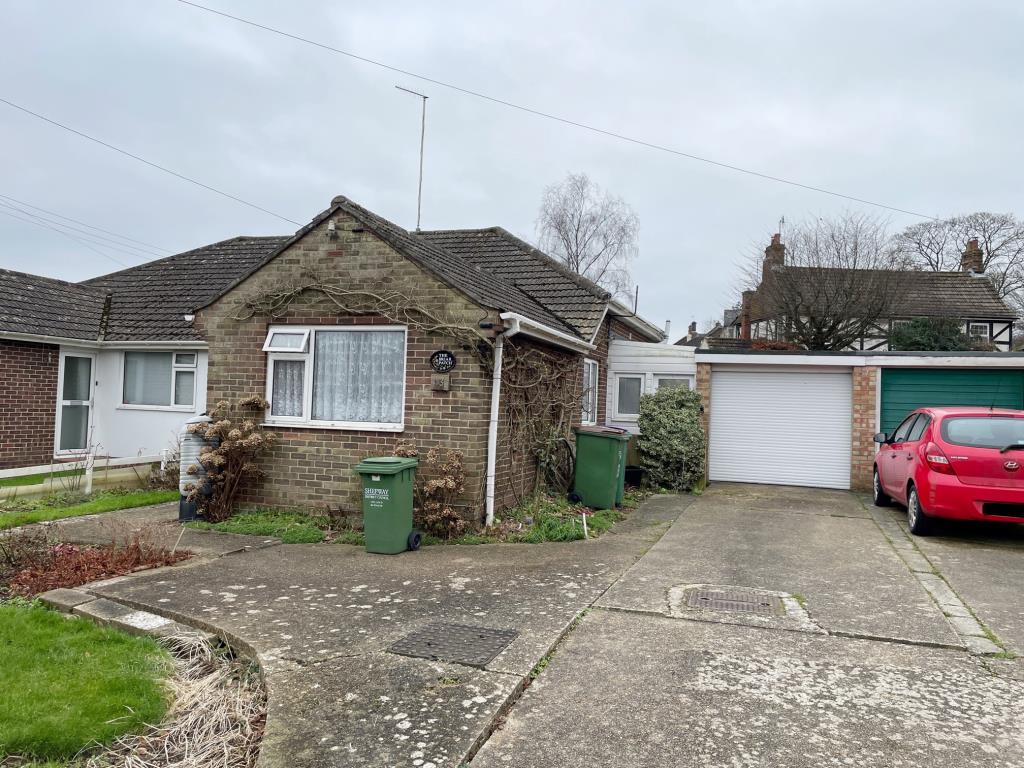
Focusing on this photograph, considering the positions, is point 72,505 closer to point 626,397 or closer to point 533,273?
point 533,273

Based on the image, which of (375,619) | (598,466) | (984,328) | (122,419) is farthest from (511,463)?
(984,328)

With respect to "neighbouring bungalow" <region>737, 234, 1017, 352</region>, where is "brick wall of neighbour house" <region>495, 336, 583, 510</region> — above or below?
below

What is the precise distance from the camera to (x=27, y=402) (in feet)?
40.5

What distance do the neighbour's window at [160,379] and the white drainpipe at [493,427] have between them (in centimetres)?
758

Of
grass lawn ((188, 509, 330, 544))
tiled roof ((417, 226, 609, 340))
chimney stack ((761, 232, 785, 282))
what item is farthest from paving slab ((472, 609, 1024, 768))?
chimney stack ((761, 232, 785, 282))

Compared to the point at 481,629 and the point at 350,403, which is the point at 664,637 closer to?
the point at 481,629

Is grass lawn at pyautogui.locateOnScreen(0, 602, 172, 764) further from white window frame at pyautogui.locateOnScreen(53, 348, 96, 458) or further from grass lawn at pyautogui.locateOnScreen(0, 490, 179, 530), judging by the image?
white window frame at pyautogui.locateOnScreen(53, 348, 96, 458)

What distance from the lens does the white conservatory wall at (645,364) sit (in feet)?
45.2

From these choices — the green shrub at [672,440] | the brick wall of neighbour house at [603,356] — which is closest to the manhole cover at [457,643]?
the green shrub at [672,440]

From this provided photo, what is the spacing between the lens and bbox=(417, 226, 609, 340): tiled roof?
11719 mm

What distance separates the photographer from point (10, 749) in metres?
3.18

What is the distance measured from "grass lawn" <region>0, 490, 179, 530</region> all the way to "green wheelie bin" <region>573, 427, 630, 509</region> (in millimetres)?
5977

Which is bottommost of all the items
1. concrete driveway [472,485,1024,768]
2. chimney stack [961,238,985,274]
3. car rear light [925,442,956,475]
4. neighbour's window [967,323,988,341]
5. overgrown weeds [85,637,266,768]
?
overgrown weeds [85,637,266,768]

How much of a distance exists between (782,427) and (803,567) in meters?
7.11
